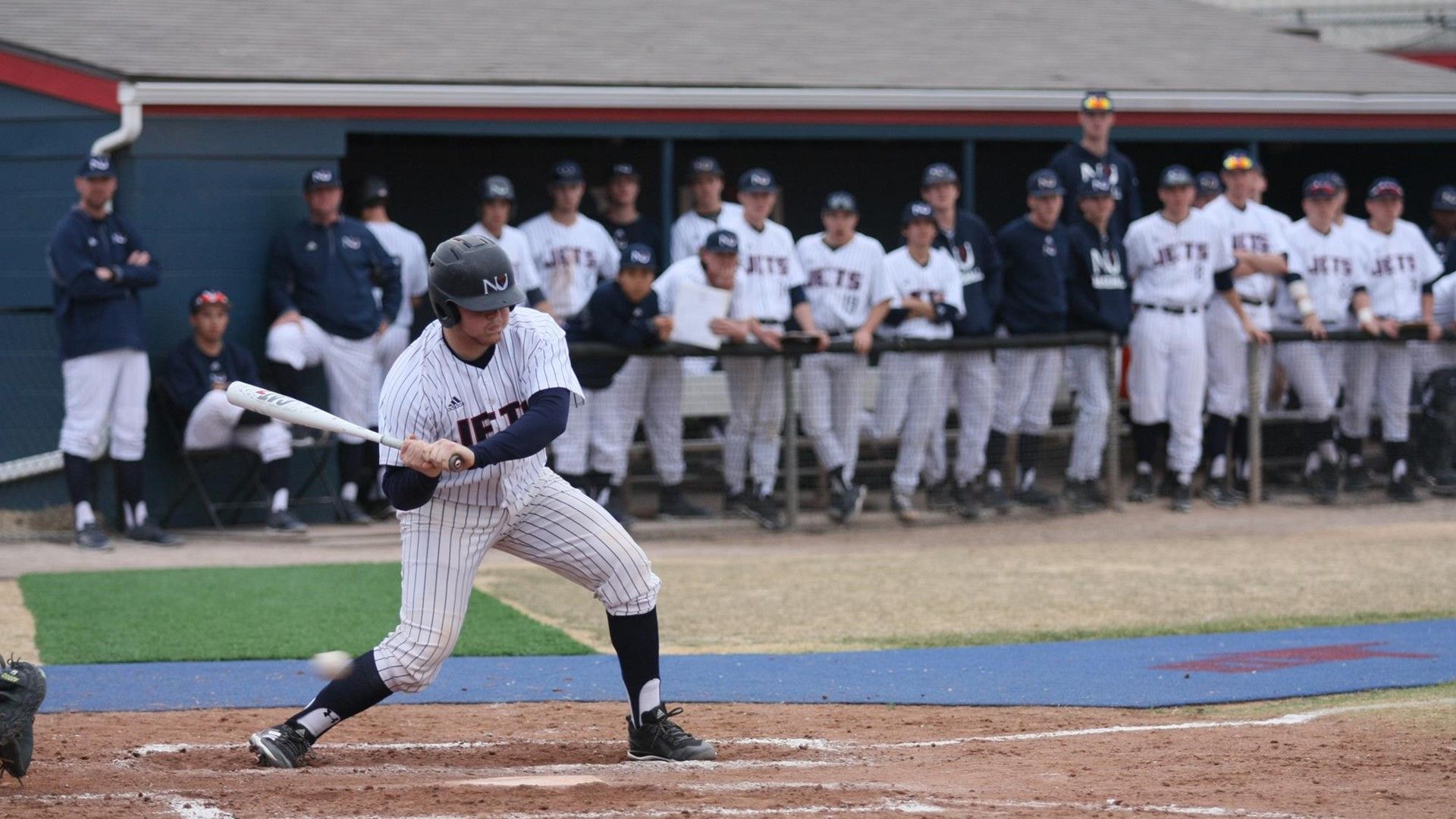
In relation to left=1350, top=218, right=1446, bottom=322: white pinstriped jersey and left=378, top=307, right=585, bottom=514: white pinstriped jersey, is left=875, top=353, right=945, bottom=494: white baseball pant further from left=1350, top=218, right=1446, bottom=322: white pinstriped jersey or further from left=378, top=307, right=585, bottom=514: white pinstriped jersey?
left=378, top=307, right=585, bottom=514: white pinstriped jersey

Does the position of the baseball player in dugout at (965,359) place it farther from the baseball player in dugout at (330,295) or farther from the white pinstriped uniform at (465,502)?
the white pinstriped uniform at (465,502)

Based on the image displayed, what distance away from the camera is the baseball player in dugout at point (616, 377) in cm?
1040

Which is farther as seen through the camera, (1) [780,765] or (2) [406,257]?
(2) [406,257]

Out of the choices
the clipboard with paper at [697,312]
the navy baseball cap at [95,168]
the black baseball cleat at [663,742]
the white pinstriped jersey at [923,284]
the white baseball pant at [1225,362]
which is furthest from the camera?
the white baseball pant at [1225,362]

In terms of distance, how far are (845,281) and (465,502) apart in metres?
6.23

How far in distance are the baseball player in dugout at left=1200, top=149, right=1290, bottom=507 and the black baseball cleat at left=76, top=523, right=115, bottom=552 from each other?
702 centimetres

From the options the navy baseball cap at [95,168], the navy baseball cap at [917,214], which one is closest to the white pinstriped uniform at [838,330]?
the navy baseball cap at [917,214]

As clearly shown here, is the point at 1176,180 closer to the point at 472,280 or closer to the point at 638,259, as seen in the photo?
the point at 638,259

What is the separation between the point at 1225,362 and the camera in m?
11.8

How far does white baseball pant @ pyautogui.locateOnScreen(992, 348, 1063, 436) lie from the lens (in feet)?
37.0

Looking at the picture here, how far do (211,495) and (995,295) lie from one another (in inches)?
201

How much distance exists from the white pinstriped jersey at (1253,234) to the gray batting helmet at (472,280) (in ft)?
26.3

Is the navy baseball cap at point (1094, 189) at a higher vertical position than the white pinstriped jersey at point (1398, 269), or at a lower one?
higher

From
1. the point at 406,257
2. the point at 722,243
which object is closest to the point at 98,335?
the point at 406,257
